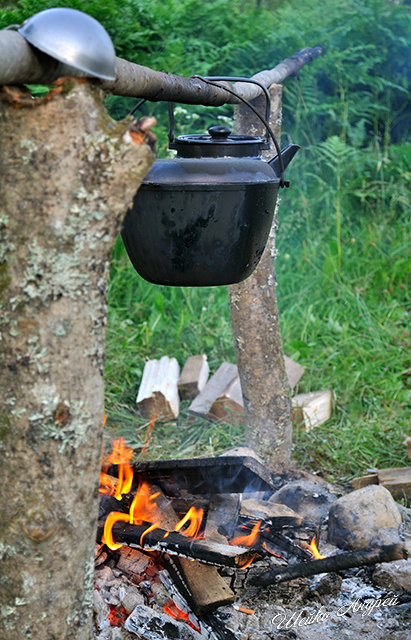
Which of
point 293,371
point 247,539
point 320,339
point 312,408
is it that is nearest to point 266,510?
point 247,539

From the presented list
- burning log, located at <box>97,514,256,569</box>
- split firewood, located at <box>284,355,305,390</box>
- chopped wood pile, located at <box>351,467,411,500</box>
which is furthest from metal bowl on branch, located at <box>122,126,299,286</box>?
split firewood, located at <box>284,355,305,390</box>

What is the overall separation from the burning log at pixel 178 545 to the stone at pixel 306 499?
684mm

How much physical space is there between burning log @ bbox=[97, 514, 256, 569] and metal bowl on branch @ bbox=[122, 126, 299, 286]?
36.9 inches

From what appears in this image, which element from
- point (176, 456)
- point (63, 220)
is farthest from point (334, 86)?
point (63, 220)

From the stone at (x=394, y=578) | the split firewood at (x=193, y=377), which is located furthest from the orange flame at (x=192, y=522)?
the split firewood at (x=193, y=377)

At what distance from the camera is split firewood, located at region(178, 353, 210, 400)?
4.40m

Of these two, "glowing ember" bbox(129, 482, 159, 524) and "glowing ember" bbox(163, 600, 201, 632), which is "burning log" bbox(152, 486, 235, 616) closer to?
"glowing ember" bbox(163, 600, 201, 632)

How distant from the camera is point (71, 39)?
1356mm

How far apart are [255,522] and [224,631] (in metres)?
0.53

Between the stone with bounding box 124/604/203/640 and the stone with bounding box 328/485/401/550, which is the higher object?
the stone with bounding box 124/604/203/640

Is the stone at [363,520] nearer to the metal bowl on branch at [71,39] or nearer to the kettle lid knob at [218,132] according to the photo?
the kettle lid knob at [218,132]

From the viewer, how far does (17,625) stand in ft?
5.26

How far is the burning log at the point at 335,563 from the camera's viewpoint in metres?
2.44

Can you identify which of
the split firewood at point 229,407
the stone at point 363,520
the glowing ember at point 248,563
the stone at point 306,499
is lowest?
the split firewood at point 229,407
